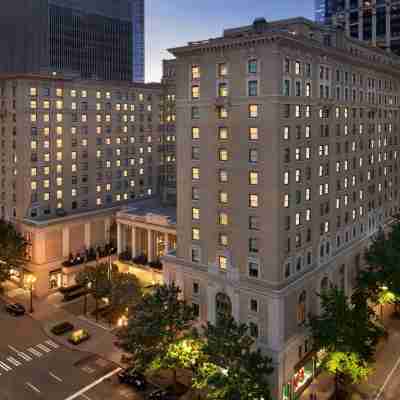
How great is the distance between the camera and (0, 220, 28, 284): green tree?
73.9 m

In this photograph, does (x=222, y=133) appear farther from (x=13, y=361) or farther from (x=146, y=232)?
(x=13, y=361)

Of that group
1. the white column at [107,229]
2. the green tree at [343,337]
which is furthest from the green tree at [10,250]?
the green tree at [343,337]

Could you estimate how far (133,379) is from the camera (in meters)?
51.3

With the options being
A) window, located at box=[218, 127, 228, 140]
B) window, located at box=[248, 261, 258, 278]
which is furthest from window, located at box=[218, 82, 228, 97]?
window, located at box=[248, 261, 258, 278]

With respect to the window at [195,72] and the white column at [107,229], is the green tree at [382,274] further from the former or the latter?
the white column at [107,229]

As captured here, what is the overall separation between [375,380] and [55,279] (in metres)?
55.3

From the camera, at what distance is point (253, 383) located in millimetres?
42281

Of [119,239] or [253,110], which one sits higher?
[253,110]

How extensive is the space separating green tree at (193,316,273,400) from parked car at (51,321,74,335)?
27264 millimetres

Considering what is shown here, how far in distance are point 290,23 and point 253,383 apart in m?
43.2

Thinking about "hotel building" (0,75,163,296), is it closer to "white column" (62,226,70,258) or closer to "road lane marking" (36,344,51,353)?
"white column" (62,226,70,258)

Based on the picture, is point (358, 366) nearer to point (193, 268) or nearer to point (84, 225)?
point (193, 268)

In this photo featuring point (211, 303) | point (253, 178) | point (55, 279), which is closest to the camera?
point (253, 178)

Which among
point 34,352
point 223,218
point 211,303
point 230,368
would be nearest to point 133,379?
point 211,303
